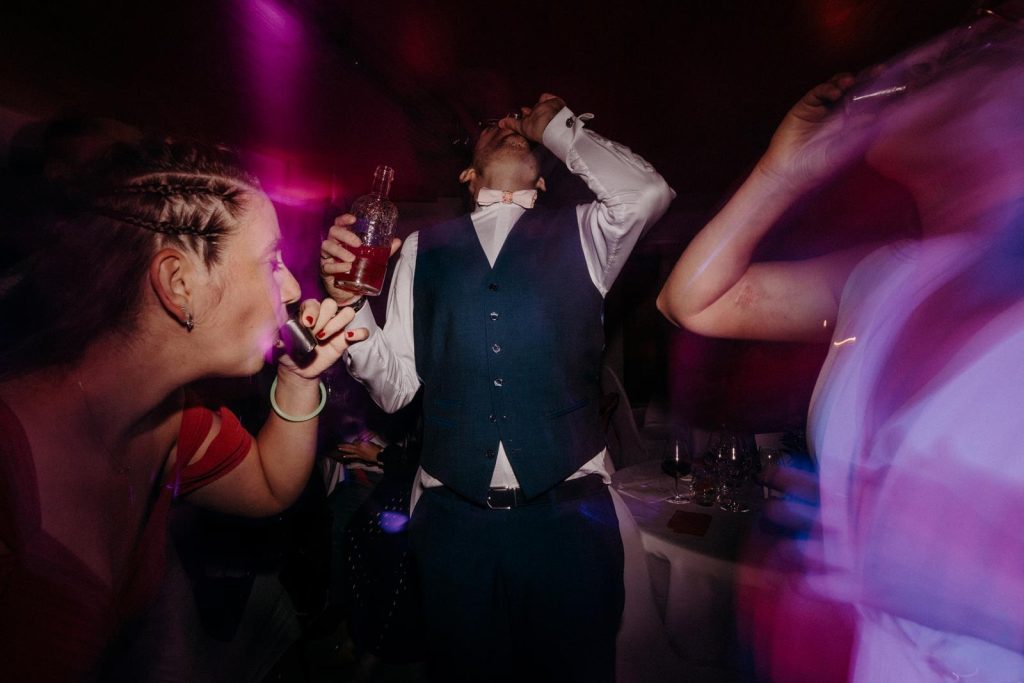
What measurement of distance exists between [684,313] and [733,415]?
5056 mm

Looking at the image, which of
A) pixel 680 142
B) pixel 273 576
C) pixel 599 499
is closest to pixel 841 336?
pixel 599 499

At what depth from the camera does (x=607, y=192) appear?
1.50 metres

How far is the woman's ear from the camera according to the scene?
106 centimetres

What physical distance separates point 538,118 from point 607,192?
437mm

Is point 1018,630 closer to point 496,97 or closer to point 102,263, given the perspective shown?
point 102,263

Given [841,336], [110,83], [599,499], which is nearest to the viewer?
[841,336]

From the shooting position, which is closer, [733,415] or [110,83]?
[110,83]

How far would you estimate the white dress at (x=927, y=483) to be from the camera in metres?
0.84

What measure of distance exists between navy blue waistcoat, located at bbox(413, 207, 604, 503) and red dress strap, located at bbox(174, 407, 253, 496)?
2.07 ft

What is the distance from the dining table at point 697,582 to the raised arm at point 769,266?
94 cm

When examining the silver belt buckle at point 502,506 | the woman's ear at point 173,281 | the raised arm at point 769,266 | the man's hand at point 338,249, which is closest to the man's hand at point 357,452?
the silver belt buckle at point 502,506

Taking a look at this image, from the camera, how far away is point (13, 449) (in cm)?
95

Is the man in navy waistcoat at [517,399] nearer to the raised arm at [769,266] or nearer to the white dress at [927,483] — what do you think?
the raised arm at [769,266]

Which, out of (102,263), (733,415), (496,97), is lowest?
(733,415)
